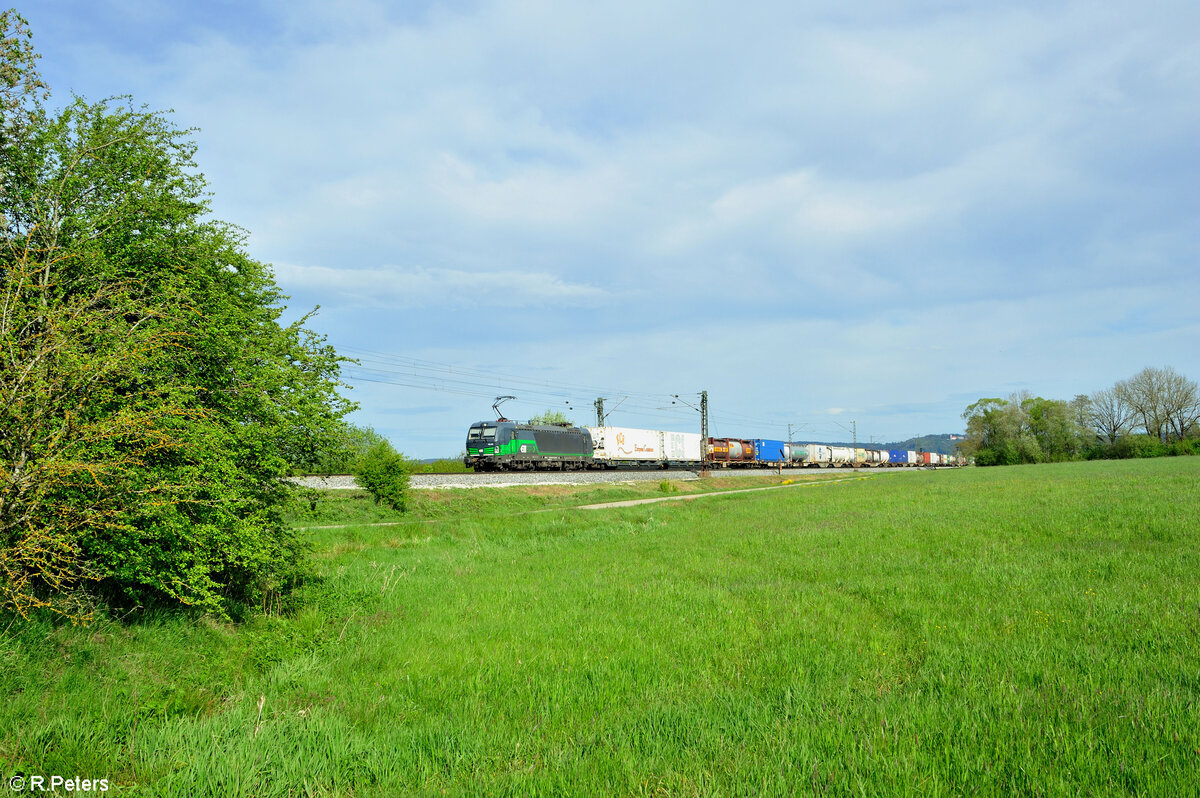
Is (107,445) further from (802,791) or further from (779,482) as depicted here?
(779,482)

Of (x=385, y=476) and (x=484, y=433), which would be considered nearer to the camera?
(x=385, y=476)

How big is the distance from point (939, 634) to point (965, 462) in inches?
5548

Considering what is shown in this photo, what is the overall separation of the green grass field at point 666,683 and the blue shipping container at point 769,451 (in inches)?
2690

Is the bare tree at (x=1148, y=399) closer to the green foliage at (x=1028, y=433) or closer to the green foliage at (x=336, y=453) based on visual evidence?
the green foliage at (x=1028, y=433)

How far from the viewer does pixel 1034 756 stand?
404 cm

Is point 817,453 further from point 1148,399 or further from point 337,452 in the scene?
point 337,452

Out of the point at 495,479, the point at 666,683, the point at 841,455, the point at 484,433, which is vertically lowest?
the point at 666,683

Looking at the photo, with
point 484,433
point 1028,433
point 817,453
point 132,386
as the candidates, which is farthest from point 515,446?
point 1028,433

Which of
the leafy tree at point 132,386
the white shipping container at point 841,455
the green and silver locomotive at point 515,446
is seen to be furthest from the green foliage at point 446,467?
the white shipping container at point 841,455

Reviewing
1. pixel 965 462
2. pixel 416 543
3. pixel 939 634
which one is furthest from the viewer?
pixel 965 462

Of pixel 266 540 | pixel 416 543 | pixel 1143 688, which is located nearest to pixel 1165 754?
pixel 1143 688

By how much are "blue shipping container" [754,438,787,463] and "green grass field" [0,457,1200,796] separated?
68331 millimetres

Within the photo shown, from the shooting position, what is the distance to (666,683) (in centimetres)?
614

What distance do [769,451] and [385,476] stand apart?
63.6 meters
